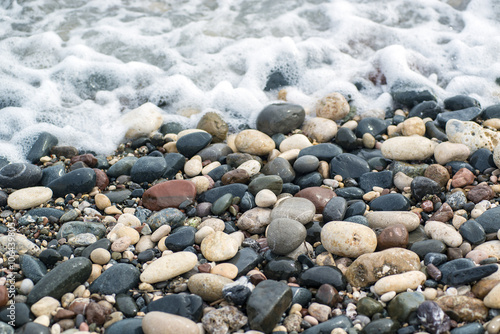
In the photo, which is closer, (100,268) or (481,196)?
(100,268)

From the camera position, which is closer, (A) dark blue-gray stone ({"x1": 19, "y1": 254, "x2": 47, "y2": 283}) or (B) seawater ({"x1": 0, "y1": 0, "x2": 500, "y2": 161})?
(A) dark blue-gray stone ({"x1": 19, "y1": 254, "x2": 47, "y2": 283})

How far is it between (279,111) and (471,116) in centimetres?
184

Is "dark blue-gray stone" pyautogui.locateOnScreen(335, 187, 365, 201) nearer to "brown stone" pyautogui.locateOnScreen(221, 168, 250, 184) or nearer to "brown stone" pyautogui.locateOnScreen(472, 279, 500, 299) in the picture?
"brown stone" pyautogui.locateOnScreen(221, 168, 250, 184)

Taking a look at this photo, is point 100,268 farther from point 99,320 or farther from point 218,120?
point 218,120

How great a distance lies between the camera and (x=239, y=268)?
2488mm

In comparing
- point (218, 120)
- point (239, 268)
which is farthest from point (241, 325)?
point (218, 120)

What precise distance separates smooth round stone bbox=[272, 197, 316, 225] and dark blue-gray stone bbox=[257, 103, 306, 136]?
4.07 feet

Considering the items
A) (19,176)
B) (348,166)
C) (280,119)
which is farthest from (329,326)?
(19,176)

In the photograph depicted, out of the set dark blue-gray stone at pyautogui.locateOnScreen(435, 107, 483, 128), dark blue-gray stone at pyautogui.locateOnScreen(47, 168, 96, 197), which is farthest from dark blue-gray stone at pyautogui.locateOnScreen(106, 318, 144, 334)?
dark blue-gray stone at pyautogui.locateOnScreen(435, 107, 483, 128)

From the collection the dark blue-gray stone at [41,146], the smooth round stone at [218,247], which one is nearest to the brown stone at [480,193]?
the smooth round stone at [218,247]

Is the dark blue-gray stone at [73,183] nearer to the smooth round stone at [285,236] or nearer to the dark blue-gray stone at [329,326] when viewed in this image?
the smooth round stone at [285,236]

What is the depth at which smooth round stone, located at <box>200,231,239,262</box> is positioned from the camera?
2561 millimetres

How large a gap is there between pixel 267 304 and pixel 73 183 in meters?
2.01

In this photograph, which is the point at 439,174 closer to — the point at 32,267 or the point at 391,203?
the point at 391,203
